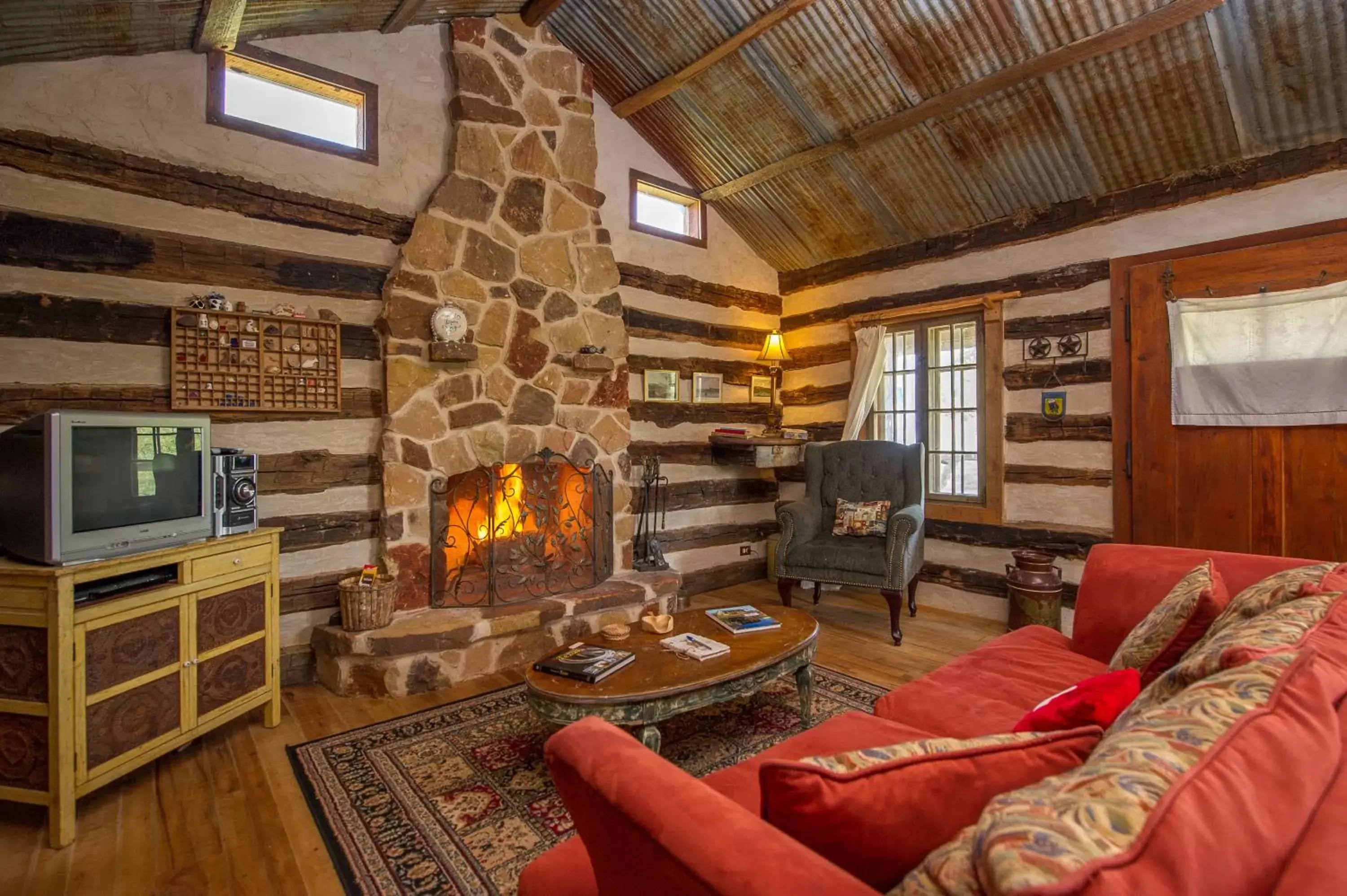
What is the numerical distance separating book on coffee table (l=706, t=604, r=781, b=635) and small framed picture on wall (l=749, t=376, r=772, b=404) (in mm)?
2941

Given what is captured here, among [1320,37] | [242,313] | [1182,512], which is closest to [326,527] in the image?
[242,313]

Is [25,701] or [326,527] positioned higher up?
[326,527]

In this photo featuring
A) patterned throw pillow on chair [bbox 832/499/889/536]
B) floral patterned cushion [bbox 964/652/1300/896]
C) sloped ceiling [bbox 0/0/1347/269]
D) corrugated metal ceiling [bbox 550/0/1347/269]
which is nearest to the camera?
floral patterned cushion [bbox 964/652/1300/896]

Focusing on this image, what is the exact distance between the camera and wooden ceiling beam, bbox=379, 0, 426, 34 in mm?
3453

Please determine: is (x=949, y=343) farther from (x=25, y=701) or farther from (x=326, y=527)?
(x=25, y=701)

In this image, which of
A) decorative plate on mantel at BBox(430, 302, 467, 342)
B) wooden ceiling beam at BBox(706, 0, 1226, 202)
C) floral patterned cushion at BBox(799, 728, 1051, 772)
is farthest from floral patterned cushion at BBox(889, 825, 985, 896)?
wooden ceiling beam at BBox(706, 0, 1226, 202)

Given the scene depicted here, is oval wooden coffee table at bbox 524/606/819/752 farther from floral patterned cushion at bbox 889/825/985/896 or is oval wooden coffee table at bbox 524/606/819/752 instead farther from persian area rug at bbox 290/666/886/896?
floral patterned cushion at bbox 889/825/985/896

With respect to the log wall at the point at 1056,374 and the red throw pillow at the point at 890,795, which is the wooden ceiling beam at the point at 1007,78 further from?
the red throw pillow at the point at 890,795

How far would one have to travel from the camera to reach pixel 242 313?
3.21 meters

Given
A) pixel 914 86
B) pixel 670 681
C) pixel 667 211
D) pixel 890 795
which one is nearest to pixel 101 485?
pixel 670 681

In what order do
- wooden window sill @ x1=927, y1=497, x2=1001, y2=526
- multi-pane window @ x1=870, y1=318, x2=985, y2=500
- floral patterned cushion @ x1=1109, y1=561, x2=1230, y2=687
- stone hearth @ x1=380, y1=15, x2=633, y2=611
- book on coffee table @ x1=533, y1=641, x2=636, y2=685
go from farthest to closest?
1. multi-pane window @ x1=870, y1=318, x2=985, y2=500
2. wooden window sill @ x1=927, y1=497, x2=1001, y2=526
3. stone hearth @ x1=380, y1=15, x2=633, y2=611
4. book on coffee table @ x1=533, y1=641, x2=636, y2=685
5. floral patterned cushion @ x1=1109, y1=561, x2=1230, y2=687

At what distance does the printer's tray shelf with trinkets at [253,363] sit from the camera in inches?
121

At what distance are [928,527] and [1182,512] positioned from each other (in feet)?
5.05

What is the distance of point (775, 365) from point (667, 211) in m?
1.63
